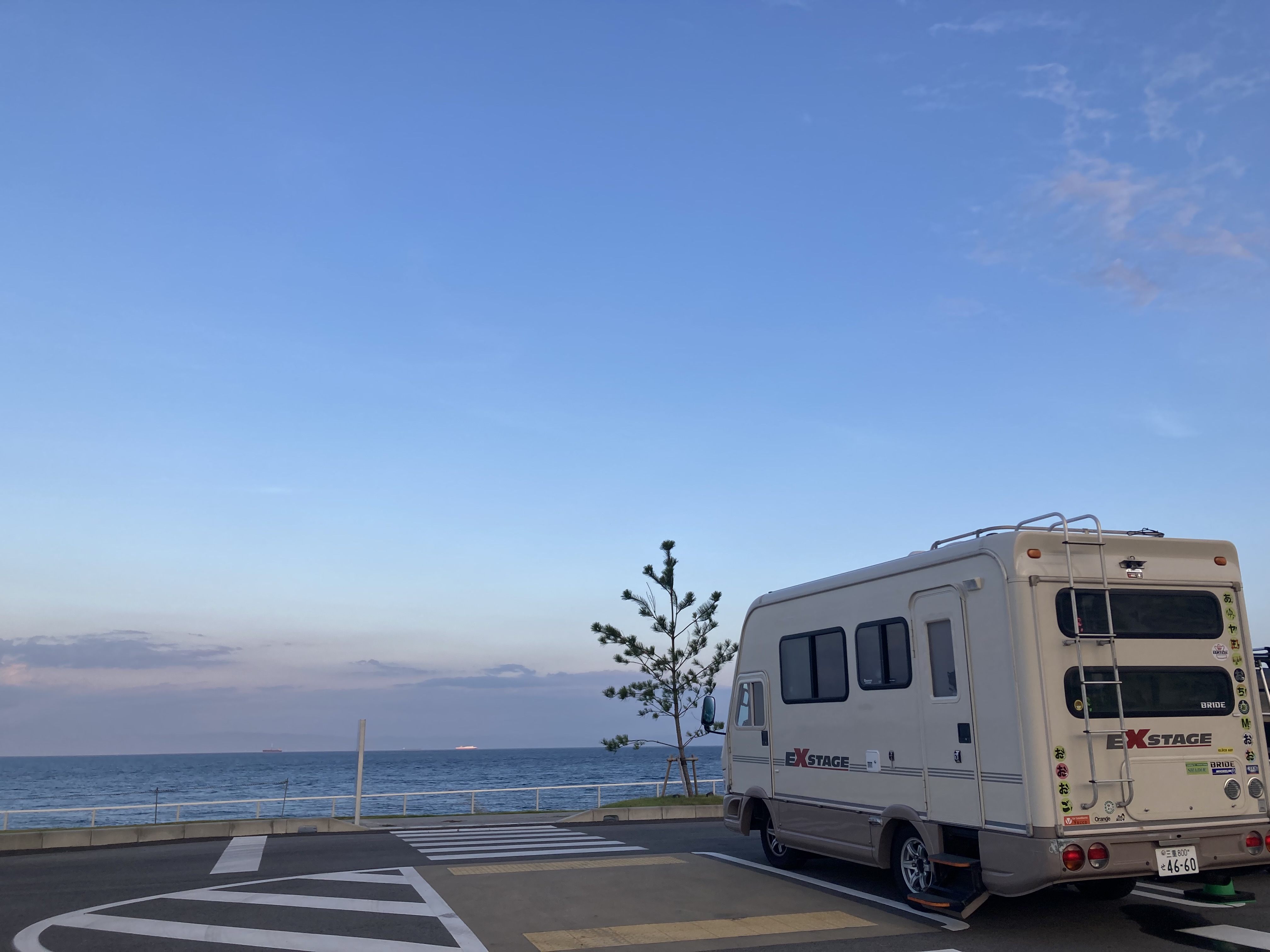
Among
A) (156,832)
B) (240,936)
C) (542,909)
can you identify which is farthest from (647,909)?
(156,832)

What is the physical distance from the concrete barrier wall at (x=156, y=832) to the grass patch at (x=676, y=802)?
6563 millimetres

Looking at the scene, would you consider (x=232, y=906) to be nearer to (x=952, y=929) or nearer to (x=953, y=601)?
(x=952, y=929)

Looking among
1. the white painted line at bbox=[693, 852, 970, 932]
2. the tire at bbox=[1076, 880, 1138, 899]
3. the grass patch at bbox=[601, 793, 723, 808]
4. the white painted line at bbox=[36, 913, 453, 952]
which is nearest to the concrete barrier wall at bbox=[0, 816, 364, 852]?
the grass patch at bbox=[601, 793, 723, 808]

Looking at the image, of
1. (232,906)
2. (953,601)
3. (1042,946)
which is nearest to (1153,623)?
(953,601)

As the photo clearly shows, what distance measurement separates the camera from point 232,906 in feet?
32.9

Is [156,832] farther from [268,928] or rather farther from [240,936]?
[240,936]

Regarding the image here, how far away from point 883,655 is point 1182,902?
12.5 feet

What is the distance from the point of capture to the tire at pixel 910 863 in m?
9.08

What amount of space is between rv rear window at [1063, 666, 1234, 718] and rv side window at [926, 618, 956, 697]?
1.07 m

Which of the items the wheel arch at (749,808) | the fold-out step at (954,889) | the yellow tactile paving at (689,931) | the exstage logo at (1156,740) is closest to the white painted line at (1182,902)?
the exstage logo at (1156,740)

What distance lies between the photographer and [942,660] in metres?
8.84

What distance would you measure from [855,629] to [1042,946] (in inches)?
134

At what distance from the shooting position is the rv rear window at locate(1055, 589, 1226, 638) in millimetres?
8062

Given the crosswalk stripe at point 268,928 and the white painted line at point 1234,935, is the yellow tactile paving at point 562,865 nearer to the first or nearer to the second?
the crosswalk stripe at point 268,928
